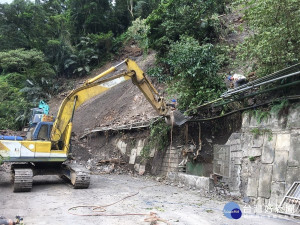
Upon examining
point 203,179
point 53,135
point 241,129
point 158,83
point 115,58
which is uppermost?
point 115,58

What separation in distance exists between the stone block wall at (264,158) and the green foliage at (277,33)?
1.26 meters

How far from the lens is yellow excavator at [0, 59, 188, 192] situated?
25.4 feet

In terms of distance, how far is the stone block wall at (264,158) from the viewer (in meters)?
6.04

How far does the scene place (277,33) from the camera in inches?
246

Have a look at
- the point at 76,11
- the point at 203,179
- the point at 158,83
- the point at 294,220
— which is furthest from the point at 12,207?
the point at 76,11

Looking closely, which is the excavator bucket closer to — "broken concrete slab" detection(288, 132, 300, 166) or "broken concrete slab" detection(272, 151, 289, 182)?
"broken concrete slab" detection(272, 151, 289, 182)

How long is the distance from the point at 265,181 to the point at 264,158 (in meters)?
0.58

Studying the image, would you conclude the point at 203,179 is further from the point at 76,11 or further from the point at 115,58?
the point at 76,11

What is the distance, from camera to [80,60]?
27031 millimetres

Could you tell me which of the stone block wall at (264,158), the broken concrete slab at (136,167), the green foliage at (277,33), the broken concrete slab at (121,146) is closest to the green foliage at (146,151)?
the broken concrete slab at (136,167)

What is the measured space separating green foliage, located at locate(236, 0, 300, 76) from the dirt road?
374 centimetres

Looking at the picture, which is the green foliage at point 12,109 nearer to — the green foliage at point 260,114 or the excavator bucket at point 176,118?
the excavator bucket at point 176,118

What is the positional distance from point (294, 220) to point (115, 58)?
24.6 metres

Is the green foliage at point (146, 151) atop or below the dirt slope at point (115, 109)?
below
